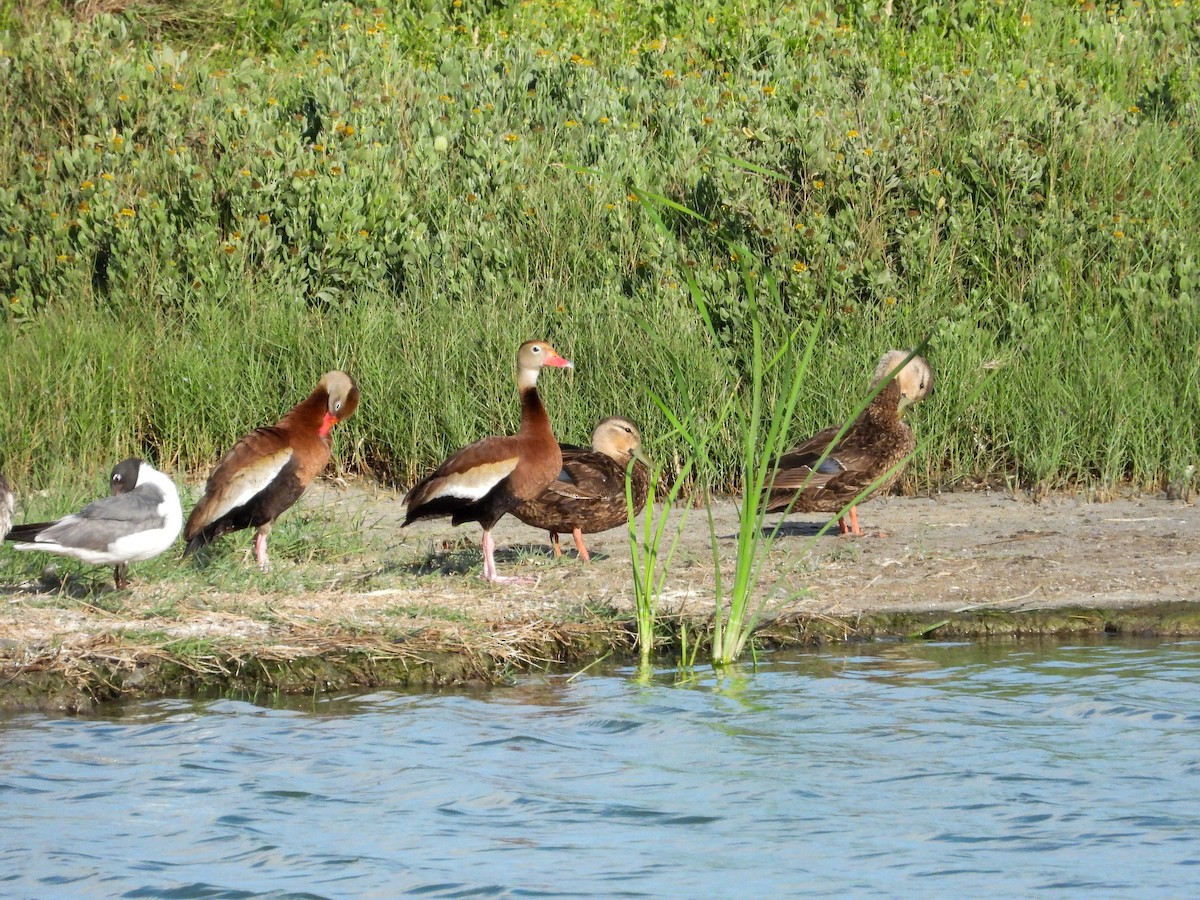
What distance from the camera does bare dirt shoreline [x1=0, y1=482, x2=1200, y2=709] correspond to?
258 inches

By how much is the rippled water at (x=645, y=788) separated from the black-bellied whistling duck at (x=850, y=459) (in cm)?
250

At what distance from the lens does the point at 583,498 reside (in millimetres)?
8539

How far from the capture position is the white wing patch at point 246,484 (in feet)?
26.1

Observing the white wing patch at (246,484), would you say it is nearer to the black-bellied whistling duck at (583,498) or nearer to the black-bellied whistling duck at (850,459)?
the black-bellied whistling duck at (583,498)

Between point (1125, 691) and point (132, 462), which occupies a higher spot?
point (132, 462)

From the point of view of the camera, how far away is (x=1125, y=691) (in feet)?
21.1

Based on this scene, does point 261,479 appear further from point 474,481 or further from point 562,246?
point 562,246

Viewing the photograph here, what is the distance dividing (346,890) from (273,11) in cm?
1454

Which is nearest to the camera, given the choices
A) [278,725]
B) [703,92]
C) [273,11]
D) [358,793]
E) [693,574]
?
[358,793]

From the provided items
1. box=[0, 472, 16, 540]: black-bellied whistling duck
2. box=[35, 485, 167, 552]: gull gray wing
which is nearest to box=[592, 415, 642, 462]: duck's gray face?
box=[35, 485, 167, 552]: gull gray wing

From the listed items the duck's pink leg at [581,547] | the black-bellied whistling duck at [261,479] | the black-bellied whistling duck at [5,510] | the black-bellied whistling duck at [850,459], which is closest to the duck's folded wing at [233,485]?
the black-bellied whistling duck at [261,479]

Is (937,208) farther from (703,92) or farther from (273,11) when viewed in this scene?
(273,11)

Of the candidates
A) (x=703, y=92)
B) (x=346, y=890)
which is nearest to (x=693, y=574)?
(x=346, y=890)

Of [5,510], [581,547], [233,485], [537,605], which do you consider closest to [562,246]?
[581,547]
